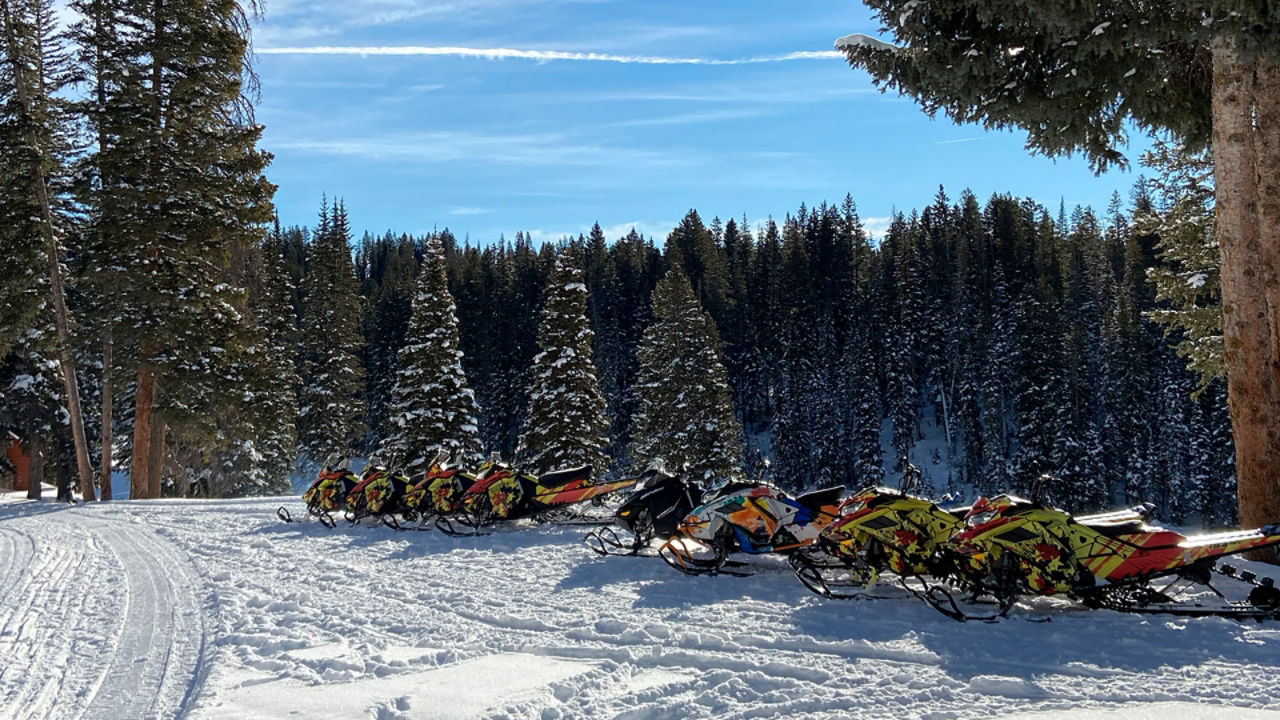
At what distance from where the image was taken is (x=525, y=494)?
11.0 metres

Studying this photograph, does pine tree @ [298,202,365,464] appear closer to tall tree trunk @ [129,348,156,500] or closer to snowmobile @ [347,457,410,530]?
tall tree trunk @ [129,348,156,500]

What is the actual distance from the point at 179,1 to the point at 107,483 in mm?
11003

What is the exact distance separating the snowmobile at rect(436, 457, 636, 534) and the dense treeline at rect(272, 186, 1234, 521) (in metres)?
29.8

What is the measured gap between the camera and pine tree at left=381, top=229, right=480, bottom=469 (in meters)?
24.0

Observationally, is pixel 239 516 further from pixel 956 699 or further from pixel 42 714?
pixel 956 699

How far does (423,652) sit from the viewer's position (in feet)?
19.0

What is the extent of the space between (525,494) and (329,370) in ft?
93.4

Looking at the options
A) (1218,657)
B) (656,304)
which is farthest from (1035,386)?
(1218,657)

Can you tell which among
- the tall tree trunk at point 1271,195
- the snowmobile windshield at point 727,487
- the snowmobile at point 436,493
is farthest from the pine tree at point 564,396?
the tall tree trunk at point 1271,195

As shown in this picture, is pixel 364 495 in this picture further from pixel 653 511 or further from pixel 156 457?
pixel 156 457

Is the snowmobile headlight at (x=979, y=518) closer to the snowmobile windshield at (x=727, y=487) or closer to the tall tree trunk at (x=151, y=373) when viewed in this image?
the snowmobile windshield at (x=727, y=487)

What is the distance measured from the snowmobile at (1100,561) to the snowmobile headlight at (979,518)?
12 centimetres

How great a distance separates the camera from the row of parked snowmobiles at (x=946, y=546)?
5.55 metres

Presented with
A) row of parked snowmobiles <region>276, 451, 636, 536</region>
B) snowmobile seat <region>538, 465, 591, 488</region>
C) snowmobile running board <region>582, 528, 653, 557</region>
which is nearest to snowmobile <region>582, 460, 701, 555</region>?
snowmobile running board <region>582, 528, 653, 557</region>
